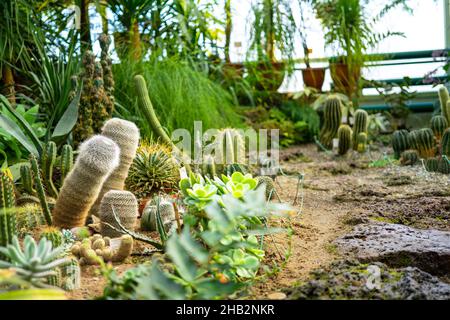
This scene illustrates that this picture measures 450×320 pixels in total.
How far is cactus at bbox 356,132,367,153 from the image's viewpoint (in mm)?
5375

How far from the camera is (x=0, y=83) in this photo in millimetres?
4941

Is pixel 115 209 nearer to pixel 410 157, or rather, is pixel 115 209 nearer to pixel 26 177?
pixel 26 177

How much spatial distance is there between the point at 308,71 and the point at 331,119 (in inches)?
66.8

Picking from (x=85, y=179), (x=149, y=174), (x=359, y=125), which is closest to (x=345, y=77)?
(x=359, y=125)

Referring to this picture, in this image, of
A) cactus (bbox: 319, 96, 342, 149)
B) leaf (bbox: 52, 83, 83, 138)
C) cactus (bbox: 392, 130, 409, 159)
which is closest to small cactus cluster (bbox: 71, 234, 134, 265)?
leaf (bbox: 52, 83, 83, 138)

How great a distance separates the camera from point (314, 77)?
7328 mm

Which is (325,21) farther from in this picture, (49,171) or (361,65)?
(49,171)

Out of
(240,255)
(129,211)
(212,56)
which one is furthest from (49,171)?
(212,56)

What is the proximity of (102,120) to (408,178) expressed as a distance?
2065 millimetres

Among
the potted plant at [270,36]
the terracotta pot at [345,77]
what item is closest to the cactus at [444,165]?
the terracotta pot at [345,77]

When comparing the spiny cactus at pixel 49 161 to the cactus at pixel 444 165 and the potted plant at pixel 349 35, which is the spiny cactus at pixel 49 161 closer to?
the cactus at pixel 444 165

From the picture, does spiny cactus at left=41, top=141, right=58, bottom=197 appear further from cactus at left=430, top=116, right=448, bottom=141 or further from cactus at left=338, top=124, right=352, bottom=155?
cactus at left=430, top=116, right=448, bottom=141

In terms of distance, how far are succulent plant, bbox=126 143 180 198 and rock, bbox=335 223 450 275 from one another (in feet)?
4.08

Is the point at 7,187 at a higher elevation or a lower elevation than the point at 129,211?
higher
